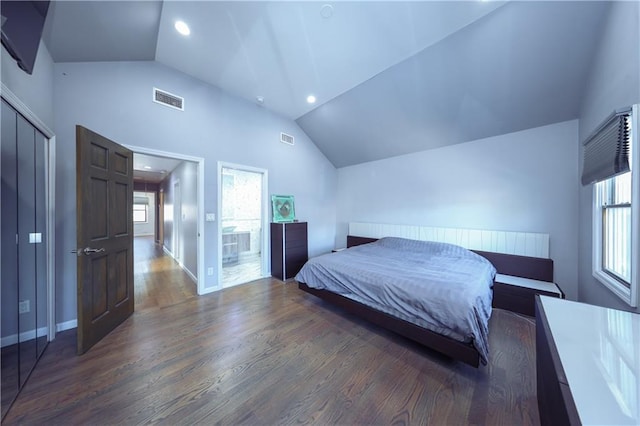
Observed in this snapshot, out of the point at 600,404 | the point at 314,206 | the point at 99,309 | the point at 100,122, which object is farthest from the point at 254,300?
the point at 600,404

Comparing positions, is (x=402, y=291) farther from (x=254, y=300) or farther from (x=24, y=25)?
(x=24, y=25)

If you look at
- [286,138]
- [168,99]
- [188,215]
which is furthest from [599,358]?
[188,215]

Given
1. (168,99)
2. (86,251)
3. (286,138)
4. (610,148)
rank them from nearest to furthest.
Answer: (610,148)
(86,251)
(168,99)
(286,138)

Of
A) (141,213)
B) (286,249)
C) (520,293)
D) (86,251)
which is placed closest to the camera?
(86,251)

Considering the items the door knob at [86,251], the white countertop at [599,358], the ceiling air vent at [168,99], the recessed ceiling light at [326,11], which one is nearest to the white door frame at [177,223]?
the ceiling air vent at [168,99]

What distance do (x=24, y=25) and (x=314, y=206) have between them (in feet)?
13.9

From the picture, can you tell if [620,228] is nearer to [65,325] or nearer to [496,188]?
[496,188]

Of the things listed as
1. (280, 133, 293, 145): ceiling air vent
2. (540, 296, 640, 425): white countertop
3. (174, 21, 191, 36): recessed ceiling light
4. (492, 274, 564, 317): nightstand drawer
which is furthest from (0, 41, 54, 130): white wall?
(492, 274, 564, 317): nightstand drawer

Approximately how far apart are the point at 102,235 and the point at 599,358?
3.60 metres

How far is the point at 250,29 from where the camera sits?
2.29 meters

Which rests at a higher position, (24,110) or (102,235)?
(24,110)

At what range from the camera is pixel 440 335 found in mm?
1812

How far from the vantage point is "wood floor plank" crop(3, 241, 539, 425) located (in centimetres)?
137

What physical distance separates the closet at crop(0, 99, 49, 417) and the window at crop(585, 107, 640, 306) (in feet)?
13.7
